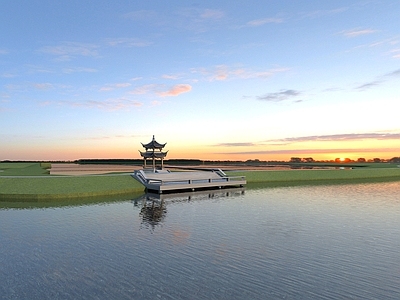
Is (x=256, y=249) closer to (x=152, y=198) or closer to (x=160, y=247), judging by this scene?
(x=160, y=247)

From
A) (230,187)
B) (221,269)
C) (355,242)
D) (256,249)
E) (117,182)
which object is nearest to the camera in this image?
(221,269)

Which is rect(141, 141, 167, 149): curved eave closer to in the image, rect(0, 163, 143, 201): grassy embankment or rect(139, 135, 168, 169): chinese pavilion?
rect(139, 135, 168, 169): chinese pavilion

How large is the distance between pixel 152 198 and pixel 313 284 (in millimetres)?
23785

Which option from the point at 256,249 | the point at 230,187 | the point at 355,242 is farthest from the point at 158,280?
the point at 230,187

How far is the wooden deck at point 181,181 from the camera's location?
37.9 meters

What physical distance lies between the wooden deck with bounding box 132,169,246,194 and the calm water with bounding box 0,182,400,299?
43.4 feet

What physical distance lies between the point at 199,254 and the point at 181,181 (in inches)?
1014

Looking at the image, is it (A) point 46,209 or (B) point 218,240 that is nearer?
(B) point 218,240

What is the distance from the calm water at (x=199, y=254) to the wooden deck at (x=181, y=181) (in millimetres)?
13217

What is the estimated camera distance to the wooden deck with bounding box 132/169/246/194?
37875 millimetres

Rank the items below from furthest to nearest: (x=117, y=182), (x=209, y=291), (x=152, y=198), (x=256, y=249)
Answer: (x=117, y=182) < (x=152, y=198) < (x=256, y=249) < (x=209, y=291)

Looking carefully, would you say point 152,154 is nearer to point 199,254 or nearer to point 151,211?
point 151,211

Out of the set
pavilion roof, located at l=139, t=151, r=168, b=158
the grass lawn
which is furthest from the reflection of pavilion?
the grass lawn

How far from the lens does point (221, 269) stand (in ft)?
40.4
